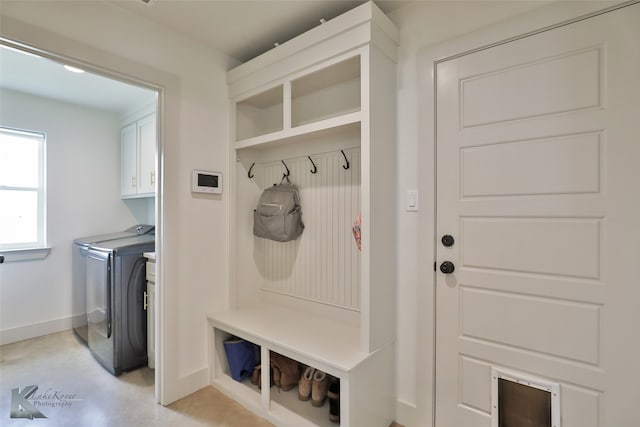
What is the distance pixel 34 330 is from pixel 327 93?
141 inches

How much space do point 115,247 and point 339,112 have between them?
199 centimetres

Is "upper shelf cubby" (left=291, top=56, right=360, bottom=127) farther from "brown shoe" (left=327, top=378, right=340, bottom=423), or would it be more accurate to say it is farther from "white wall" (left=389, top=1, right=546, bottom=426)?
"brown shoe" (left=327, top=378, right=340, bottom=423)

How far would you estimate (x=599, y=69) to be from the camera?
48.0 inches

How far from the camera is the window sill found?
109 inches

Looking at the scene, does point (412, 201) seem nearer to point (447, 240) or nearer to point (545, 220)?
point (447, 240)

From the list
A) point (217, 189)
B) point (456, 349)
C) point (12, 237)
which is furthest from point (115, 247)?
point (456, 349)

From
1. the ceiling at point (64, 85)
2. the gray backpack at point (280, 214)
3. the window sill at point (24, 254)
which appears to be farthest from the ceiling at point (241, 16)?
the window sill at point (24, 254)

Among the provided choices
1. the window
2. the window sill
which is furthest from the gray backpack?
the window

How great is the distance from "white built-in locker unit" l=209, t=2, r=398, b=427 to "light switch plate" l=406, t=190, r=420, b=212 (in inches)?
3.4

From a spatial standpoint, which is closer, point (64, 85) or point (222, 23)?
point (222, 23)

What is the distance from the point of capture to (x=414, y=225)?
5.54ft

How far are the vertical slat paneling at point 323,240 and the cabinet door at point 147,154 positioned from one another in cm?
130

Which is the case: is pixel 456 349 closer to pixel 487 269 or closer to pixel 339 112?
pixel 487 269

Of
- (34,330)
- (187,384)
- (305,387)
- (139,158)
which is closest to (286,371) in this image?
(305,387)
